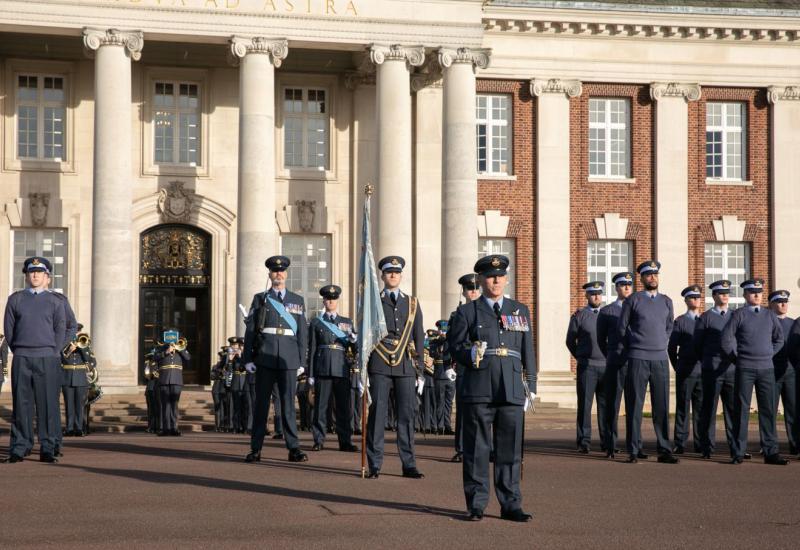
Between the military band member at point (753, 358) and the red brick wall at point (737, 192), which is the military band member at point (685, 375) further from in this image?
the red brick wall at point (737, 192)

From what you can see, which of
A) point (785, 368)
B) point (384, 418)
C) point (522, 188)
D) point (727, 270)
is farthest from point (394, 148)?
point (384, 418)

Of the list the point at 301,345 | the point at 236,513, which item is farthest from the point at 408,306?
the point at 236,513

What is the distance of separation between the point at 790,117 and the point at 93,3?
1703cm

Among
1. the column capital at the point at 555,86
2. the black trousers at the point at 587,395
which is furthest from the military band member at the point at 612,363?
the column capital at the point at 555,86

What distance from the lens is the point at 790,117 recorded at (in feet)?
109

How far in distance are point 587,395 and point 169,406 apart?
774 centimetres

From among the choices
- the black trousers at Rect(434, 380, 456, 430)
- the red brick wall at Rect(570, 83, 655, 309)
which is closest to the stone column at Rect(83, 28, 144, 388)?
the black trousers at Rect(434, 380, 456, 430)

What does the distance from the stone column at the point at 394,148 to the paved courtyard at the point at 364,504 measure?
13308mm

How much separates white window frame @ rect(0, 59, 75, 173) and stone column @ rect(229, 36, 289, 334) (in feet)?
16.0

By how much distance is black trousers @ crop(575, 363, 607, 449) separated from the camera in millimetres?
16125

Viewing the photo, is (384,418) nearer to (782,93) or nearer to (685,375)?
(685,375)

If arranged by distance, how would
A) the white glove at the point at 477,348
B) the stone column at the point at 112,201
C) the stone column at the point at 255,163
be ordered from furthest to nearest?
1. the stone column at the point at 255,163
2. the stone column at the point at 112,201
3. the white glove at the point at 477,348

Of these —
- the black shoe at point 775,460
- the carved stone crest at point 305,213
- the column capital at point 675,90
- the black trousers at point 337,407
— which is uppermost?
the column capital at point 675,90

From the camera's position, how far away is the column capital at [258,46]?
27.9m
